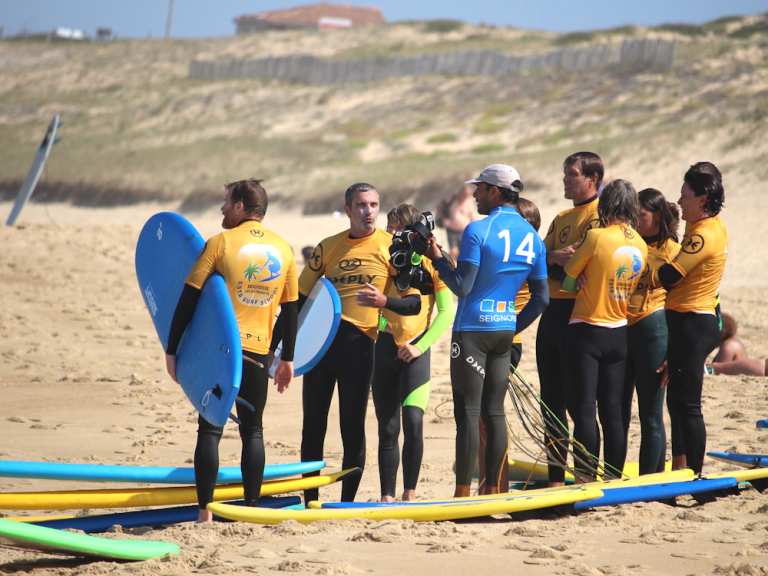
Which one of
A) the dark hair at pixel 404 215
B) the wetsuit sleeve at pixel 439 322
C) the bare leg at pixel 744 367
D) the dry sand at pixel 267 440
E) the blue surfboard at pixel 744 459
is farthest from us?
the bare leg at pixel 744 367

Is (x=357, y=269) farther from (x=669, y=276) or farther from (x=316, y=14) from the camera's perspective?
(x=316, y=14)

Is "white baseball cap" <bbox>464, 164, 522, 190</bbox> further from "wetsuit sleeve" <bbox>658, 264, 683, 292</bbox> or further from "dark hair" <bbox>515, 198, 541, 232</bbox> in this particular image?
"wetsuit sleeve" <bbox>658, 264, 683, 292</bbox>

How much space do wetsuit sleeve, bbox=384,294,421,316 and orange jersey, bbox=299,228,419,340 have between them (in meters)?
0.07

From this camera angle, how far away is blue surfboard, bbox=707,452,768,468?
14.0ft

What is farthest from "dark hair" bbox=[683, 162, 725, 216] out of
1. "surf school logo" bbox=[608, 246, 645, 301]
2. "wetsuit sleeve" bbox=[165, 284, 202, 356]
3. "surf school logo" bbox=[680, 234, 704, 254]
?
"wetsuit sleeve" bbox=[165, 284, 202, 356]

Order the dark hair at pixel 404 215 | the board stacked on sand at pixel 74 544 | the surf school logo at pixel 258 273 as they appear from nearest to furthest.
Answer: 1. the board stacked on sand at pixel 74 544
2. the surf school logo at pixel 258 273
3. the dark hair at pixel 404 215

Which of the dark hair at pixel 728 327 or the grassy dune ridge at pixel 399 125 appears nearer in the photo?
the dark hair at pixel 728 327

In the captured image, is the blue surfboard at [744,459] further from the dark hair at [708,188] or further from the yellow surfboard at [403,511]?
the yellow surfboard at [403,511]

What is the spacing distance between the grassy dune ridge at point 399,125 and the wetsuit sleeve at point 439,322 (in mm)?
13454

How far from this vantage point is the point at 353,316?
368 centimetres

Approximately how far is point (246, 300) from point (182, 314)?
0.28 m

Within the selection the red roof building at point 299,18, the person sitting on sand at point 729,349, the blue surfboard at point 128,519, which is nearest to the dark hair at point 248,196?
the blue surfboard at point 128,519

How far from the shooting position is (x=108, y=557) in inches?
111

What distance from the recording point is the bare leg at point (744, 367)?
6.73m
